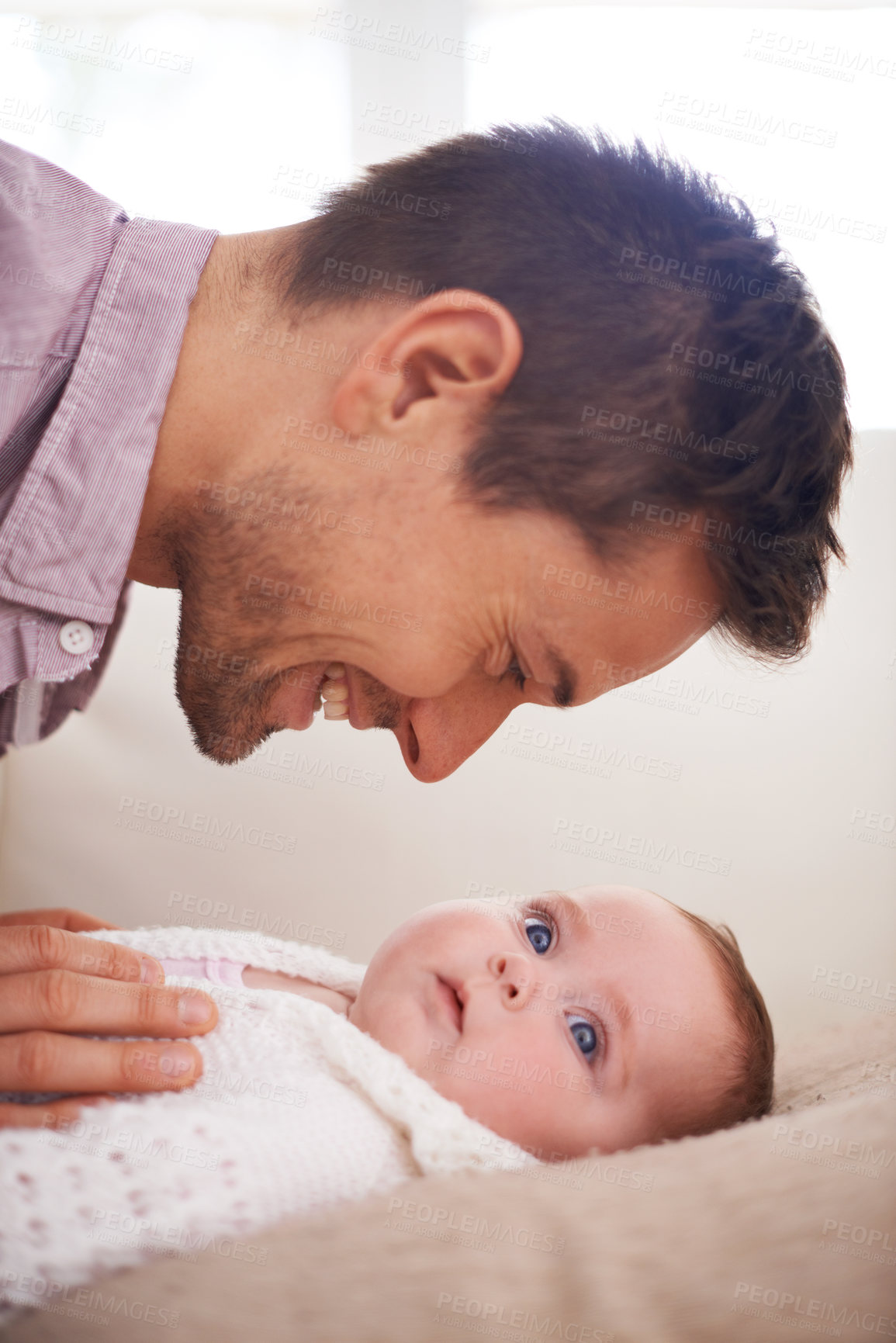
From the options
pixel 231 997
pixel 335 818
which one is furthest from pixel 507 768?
pixel 231 997

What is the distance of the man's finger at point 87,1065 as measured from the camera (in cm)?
84

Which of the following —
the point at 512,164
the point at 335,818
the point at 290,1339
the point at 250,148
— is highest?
the point at 250,148

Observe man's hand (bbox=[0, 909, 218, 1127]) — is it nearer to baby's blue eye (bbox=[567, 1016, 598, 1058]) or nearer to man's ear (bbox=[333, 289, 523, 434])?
baby's blue eye (bbox=[567, 1016, 598, 1058])

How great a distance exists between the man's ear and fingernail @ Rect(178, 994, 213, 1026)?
1.92 feet

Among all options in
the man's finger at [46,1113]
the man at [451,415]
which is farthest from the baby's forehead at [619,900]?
the man's finger at [46,1113]

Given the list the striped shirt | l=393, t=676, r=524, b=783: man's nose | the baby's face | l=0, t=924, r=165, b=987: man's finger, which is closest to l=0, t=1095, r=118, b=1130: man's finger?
l=0, t=924, r=165, b=987: man's finger

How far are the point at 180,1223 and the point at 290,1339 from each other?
0.15m

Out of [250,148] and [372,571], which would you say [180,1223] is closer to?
[372,571]

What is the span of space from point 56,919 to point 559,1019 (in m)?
0.68

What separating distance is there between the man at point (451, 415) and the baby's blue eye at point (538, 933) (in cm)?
25

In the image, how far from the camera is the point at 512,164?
43.9 inches

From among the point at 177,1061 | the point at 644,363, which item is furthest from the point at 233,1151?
the point at 644,363

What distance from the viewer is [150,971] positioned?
0.97 metres

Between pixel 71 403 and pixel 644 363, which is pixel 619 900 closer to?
pixel 644 363
